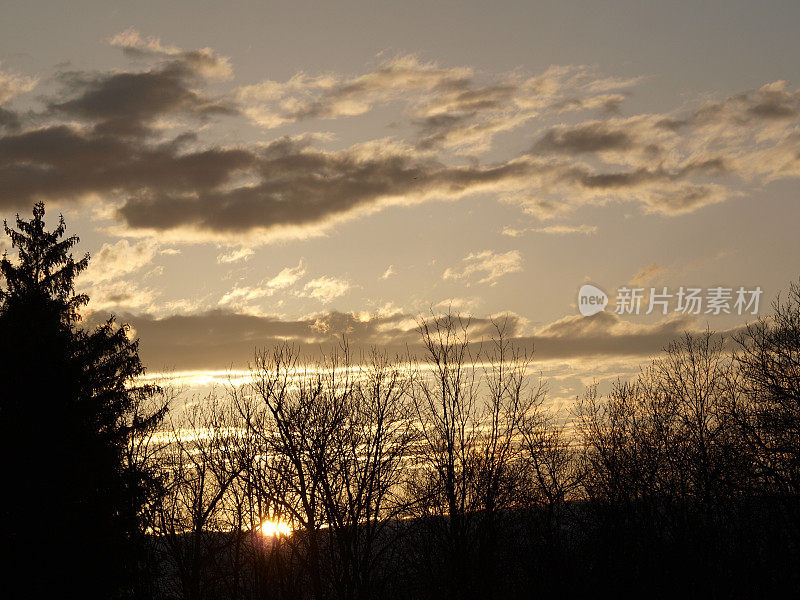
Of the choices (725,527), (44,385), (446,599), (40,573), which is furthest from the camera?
(725,527)

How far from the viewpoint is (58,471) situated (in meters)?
22.0

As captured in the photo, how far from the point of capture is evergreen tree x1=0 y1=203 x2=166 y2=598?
20797mm

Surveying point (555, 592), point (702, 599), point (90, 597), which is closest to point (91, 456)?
point (90, 597)

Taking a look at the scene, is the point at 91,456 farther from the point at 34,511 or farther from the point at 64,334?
the point at 64,334

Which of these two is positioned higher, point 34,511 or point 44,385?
point 44,385

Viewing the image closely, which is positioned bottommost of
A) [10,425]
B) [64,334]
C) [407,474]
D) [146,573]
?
[146,573]

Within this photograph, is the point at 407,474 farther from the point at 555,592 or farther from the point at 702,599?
the point at 702,599

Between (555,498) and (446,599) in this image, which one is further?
(555,498)

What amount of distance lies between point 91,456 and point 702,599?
2518 cm

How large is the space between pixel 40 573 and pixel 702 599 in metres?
26.0

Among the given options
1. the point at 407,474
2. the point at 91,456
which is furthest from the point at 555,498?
the point at 91,456

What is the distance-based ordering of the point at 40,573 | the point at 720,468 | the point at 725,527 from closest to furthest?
the point at 40,573, the point at 720,468, the point at 725,527

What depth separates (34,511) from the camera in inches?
827

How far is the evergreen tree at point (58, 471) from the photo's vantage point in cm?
2080
